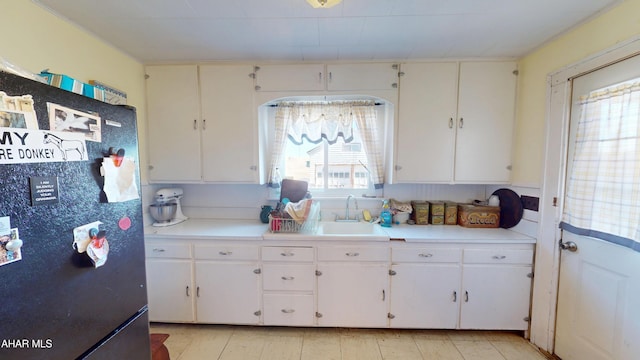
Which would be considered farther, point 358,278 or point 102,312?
point 358,278

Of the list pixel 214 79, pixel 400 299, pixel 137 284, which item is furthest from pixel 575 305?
pixel 214 79

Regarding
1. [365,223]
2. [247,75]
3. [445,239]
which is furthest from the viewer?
[365,223]

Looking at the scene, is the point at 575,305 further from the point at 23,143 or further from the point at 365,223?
the point at 23,143

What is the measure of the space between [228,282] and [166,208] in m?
0.91

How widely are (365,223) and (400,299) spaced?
2.32ft

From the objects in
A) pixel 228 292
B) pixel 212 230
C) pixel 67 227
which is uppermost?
pixel 67 227

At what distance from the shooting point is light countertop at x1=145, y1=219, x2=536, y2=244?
186 centimetres

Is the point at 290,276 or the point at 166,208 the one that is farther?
the point at 166,208

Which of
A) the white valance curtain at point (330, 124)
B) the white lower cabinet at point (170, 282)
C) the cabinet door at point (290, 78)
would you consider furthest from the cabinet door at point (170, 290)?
the cabinet door at point (290, 78)

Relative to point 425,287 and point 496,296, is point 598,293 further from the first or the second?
point 425,287

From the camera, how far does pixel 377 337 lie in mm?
1904

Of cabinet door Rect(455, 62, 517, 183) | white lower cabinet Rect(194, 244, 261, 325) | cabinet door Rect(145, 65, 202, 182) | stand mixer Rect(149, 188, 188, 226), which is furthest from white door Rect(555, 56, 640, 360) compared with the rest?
stand mixer Rect(149, 188, 188, 226)

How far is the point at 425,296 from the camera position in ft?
6.15

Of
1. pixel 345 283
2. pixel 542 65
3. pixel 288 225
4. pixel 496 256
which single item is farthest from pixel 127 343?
pixel 542 65
